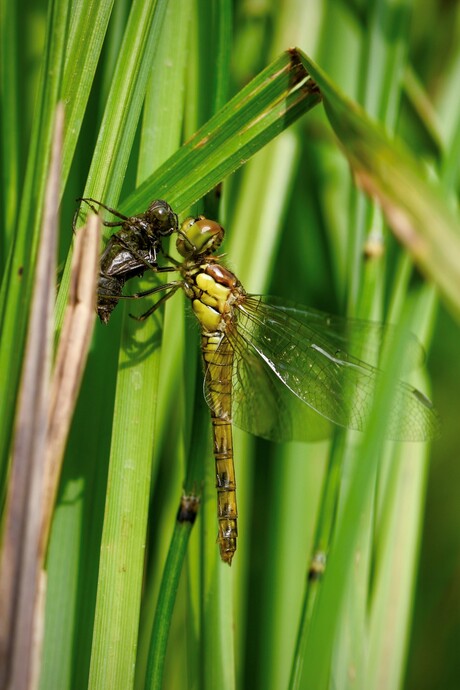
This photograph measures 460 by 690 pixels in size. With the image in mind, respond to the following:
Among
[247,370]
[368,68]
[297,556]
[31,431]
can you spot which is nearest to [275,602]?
[297,556]

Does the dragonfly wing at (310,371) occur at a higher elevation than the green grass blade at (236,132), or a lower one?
lower

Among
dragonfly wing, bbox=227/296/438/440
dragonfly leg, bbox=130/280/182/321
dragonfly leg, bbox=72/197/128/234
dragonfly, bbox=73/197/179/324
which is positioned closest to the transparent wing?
dragonfly wing, bbox=227/296/438/440

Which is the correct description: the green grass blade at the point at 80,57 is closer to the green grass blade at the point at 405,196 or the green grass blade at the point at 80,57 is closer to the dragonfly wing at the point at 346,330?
the green grass blade at the point at 405,196

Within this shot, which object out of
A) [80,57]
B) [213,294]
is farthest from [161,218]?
[213,294]

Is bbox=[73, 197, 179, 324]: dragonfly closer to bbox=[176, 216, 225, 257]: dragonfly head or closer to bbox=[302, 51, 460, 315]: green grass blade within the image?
bbox=[176, 216, 225, 257]: dragonfly head

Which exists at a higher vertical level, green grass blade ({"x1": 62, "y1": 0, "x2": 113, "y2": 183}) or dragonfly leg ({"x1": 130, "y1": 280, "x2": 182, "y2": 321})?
green grass blade ({"x1": 62, "y1": 0, "x2": 113, "y2": 183})

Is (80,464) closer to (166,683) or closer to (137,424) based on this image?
(137,424)

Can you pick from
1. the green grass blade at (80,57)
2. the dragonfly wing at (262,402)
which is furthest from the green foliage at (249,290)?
the dragonfly wing at (262,402)
